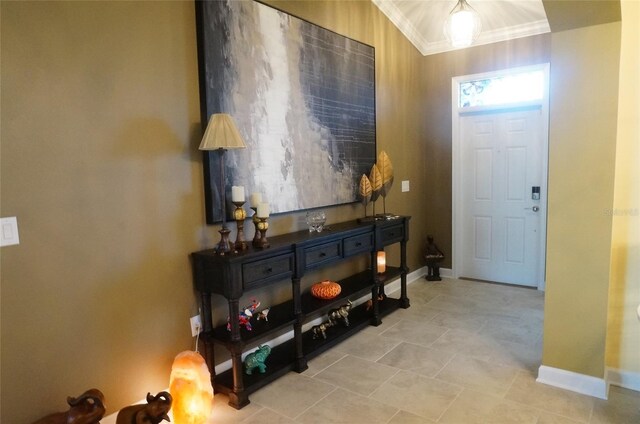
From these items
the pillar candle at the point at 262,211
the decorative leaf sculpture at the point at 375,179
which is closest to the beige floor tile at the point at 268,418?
the pillar candle at the point at 262,211

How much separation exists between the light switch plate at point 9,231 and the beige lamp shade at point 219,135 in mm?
→ 953

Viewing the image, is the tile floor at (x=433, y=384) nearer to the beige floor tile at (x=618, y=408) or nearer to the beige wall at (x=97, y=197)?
the beige floor tile at (x=618, y=408)

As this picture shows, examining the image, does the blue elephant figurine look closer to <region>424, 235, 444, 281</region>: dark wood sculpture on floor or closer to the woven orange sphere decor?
the woven orange sphere decor

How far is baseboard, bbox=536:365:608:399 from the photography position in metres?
2.42

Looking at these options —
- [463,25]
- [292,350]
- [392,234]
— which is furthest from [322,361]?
[463,25]

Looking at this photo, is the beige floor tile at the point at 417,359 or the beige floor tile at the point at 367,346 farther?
the beige floor tile at the point at 367,346

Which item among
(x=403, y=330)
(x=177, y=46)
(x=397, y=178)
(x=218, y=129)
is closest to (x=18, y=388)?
(x=218, y=129)

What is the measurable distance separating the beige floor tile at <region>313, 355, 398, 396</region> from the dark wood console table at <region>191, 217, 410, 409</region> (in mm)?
196

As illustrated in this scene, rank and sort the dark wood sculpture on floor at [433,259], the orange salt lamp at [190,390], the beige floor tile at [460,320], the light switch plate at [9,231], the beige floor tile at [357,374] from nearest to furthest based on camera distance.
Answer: the light switch plate at [9,231]
the orange salt lamp at [190,390]
the beige floor tile at [357,374]
the beige floor tile at [460,320]
the dark wood sculpture on floor at [433,259]

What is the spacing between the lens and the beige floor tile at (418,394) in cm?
236

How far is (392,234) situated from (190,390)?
7.45 ft

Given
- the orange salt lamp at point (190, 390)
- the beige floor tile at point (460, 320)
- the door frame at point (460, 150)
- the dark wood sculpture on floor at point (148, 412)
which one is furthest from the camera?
the door frame at point (460, 150)

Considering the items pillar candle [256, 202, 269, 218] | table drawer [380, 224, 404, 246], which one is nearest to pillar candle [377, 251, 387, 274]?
table drawer [380, 224, 404, 246]

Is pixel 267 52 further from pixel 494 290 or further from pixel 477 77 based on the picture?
pixel 494 290
